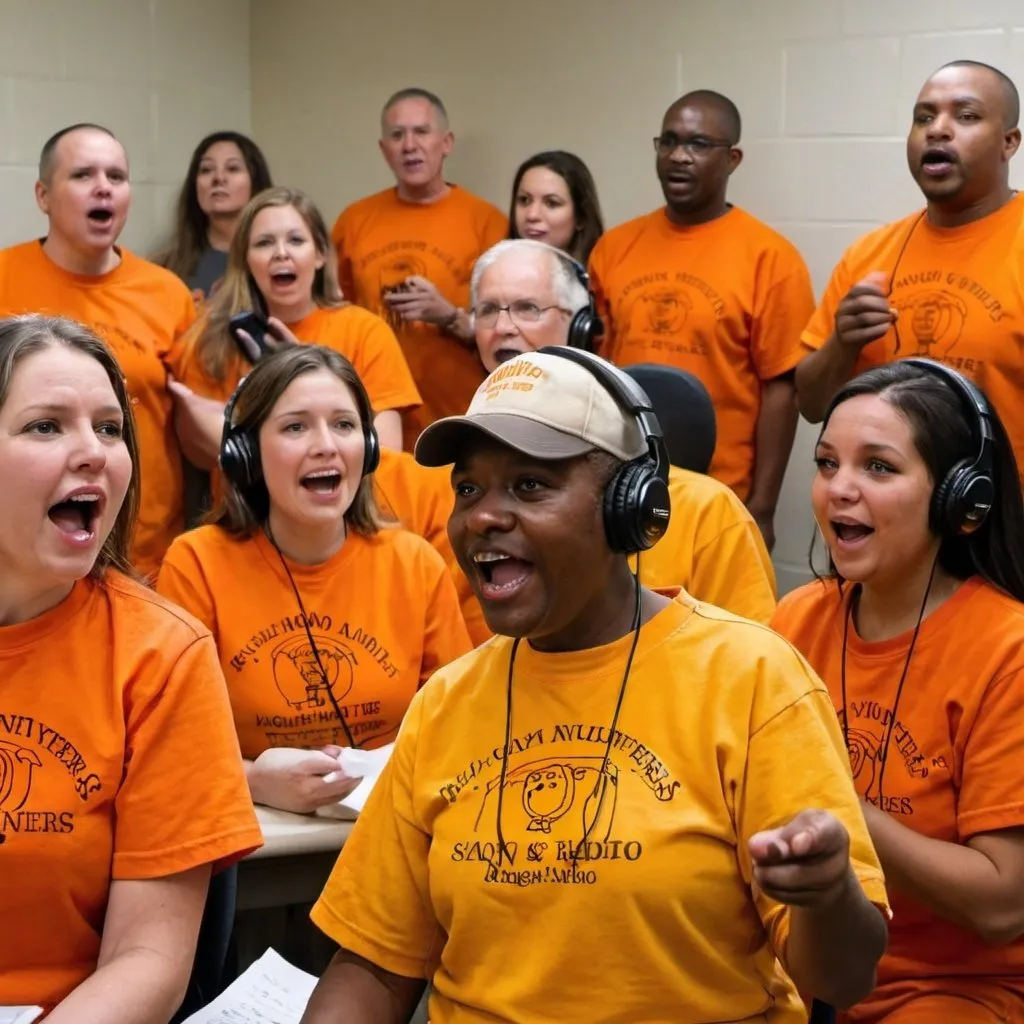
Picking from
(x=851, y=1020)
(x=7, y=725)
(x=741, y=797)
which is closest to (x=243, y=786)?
(x=7, y=725)

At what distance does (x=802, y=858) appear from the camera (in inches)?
46.1

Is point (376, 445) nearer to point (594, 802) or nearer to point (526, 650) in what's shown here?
point (526, 650)

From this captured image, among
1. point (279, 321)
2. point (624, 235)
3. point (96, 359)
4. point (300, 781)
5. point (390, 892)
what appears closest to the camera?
point (390, 892)

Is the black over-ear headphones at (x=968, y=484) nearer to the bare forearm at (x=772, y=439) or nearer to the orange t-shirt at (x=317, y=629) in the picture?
the orange t-shirt at (x=317, y=629)

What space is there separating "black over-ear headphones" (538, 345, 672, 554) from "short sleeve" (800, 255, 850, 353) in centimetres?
204

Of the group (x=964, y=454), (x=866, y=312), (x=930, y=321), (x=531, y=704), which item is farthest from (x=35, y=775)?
(x=930, y=321)

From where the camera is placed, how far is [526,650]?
60.4 inches

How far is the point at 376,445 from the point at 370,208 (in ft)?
6.78

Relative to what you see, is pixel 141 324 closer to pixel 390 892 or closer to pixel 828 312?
pixel 828 312

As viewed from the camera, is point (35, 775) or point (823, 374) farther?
point (823, 374)

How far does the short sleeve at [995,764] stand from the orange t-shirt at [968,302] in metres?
1.44

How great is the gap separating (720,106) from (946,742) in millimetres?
2502

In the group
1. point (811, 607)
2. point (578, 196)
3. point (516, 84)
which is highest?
point (516, 84)

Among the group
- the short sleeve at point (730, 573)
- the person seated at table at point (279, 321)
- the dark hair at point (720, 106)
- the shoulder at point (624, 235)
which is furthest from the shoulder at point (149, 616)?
the dark hair at point (720, 106)
